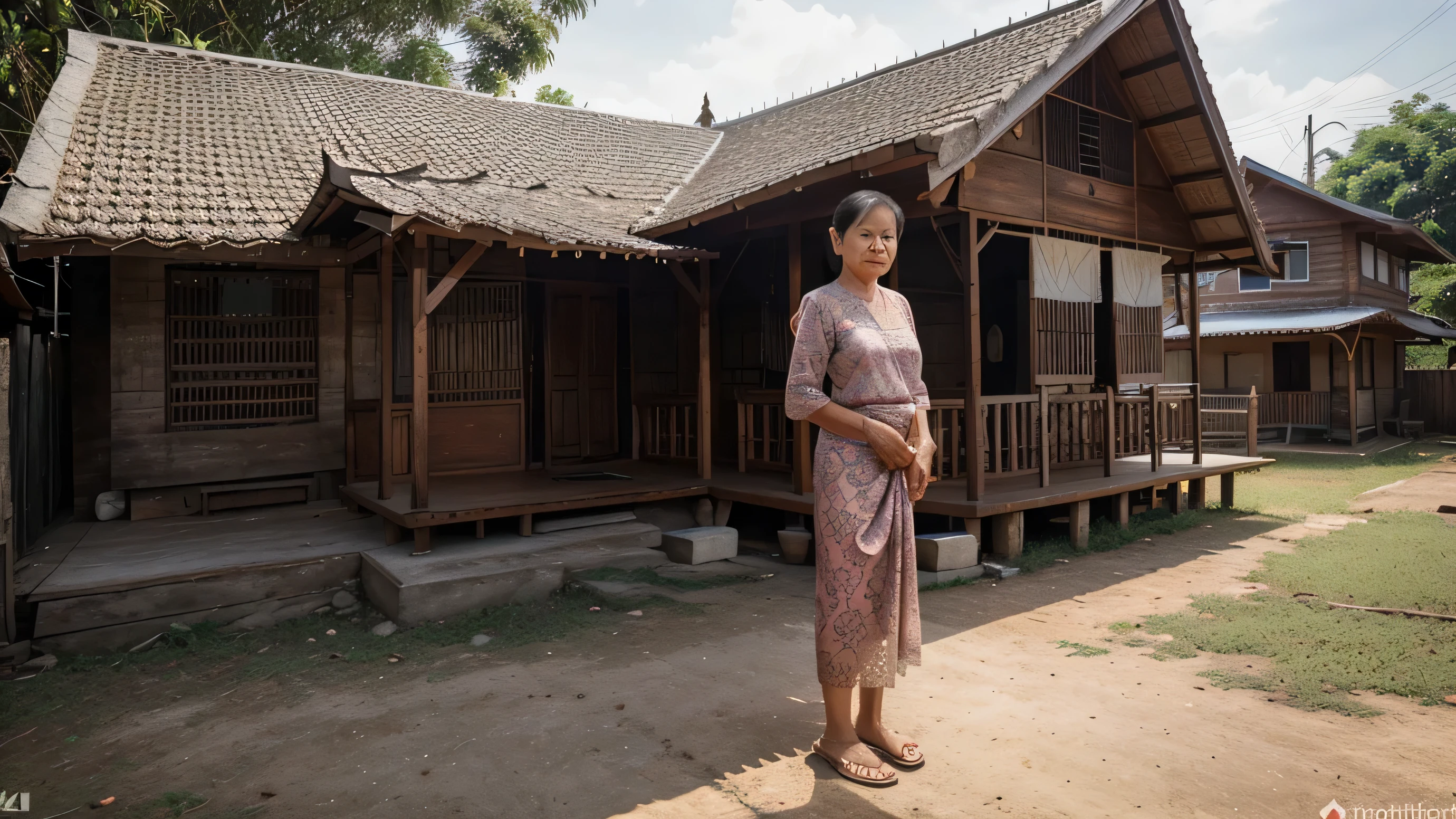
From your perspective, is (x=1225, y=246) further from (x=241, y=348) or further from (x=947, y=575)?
(x=241, y=348)

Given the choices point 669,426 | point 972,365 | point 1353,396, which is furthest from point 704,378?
point 1353,396

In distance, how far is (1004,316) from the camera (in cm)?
976

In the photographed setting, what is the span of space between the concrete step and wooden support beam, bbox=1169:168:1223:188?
23.5 ft

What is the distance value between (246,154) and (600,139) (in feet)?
14.9

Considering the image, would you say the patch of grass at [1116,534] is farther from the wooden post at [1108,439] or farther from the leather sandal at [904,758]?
the leather sandal at [904,758]

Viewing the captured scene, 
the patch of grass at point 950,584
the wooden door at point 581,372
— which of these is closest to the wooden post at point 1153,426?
the patch of grass at point 950,584

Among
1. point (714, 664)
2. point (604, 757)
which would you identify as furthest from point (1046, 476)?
point (604, 757)

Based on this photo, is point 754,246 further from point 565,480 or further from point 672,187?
point 565,480

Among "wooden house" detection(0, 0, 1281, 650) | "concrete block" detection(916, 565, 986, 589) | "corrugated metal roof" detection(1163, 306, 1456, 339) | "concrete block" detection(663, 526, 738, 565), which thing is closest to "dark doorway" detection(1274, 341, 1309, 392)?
"corrugated metal roof" detection(1163, 306, 1456, 339)

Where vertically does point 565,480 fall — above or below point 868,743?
above

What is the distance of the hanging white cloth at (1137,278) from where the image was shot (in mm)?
8906

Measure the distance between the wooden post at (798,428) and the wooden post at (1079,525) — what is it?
94.3 inches

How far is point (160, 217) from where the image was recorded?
6.86 meters

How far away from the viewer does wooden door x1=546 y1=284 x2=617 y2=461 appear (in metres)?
9.34
